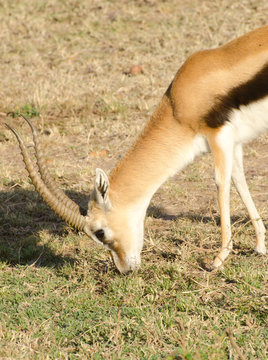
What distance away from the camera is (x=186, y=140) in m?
4.95

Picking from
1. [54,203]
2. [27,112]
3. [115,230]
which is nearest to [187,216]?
[115,230]

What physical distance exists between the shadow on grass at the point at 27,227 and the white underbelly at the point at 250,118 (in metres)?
1.96

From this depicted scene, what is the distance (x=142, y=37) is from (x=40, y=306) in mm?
9536

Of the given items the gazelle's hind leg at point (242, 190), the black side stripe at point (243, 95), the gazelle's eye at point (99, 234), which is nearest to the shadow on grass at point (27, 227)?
the gazelle's eye at point (99, 234)

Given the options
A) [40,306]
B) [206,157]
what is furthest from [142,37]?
[40,306]

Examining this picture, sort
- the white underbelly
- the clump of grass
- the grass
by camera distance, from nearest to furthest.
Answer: the grass
the white underbelly
the clump of grass

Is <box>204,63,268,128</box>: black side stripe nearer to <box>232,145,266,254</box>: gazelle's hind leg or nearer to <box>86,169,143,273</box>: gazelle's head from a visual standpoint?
<box>232,145,266,254</box>: gazelle's hind leg

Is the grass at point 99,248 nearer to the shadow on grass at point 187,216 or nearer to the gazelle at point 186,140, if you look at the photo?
the shadow on grass at point 187,216

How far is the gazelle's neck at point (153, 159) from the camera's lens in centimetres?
495

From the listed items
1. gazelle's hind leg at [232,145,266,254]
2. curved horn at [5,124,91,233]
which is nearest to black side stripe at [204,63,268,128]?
gazelle's hind leg at [232,145,266,254]

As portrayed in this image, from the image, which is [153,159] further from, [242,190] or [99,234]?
[242,190]

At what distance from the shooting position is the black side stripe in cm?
485

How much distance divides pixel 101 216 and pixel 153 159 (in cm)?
71

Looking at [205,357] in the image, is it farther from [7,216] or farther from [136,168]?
[7,216]
